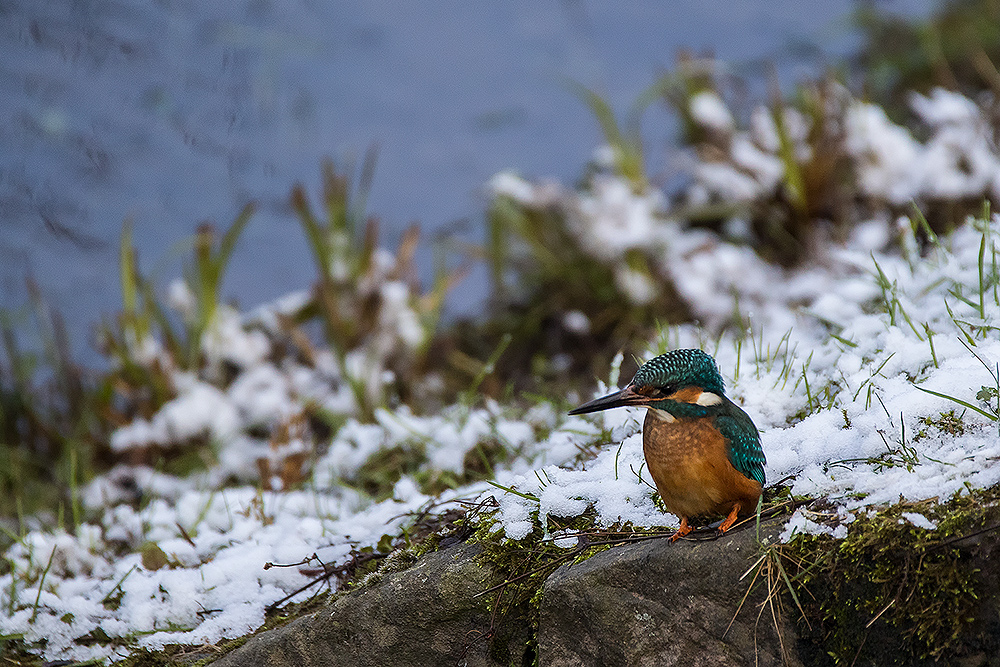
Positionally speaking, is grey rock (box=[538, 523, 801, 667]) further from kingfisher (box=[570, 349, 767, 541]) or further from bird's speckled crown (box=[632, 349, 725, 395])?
bird's speckled crown (box=[632, 349, 725, 395])

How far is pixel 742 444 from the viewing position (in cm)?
184

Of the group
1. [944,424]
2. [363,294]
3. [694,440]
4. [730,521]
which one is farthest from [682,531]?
[363,294]

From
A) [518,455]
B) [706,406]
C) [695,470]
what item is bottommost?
[518,455]

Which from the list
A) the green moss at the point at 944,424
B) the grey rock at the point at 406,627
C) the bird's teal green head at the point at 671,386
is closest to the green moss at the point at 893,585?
the green moss at the point at 944,424

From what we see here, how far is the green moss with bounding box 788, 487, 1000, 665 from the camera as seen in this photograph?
161 cm

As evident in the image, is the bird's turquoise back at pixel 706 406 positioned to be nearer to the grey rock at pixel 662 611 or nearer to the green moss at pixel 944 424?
the grey rock at pixel 662 611

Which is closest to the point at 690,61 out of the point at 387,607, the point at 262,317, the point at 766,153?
the point at 766,153

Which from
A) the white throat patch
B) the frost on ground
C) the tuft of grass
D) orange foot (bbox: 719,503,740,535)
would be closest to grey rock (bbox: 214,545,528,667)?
the frost on ground

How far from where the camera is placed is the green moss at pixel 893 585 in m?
1.61

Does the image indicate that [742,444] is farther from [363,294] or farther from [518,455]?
[363,294]

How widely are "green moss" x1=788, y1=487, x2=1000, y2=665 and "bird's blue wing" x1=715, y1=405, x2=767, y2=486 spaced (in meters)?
0.18

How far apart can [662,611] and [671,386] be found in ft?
1.66

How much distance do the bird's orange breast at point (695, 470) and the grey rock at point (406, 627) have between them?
0.57 metres

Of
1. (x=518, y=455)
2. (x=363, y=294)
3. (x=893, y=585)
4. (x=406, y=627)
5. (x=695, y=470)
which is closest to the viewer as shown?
(x=893, y=585)
